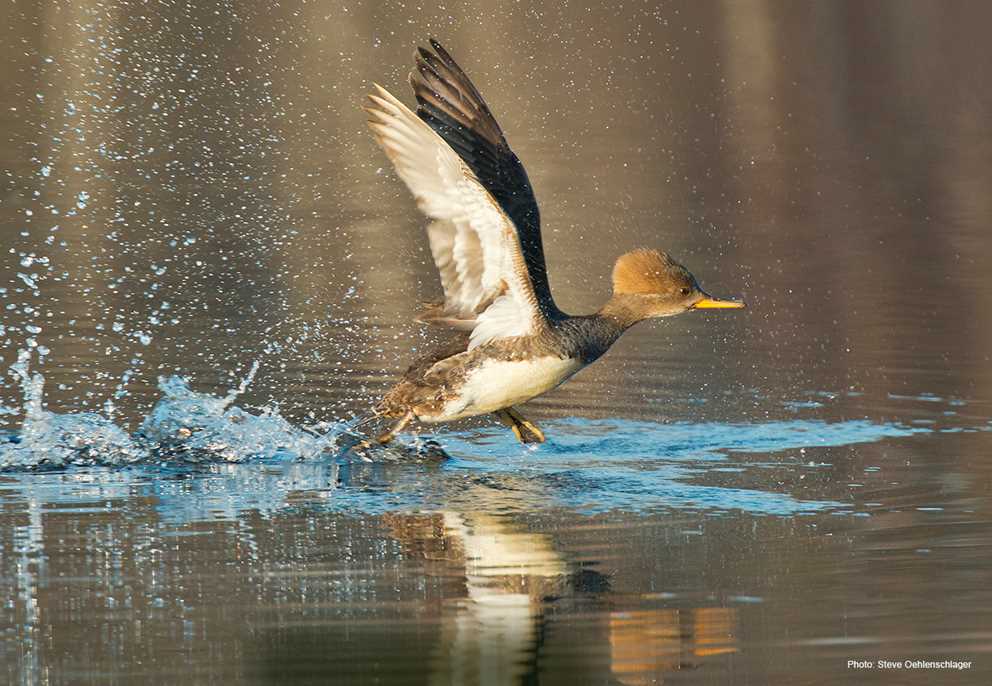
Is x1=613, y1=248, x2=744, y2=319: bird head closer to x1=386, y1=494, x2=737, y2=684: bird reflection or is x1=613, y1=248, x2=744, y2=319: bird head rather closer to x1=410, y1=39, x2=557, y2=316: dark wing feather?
x1=410, y1=39, x2=557, y2=316: dark wing feather

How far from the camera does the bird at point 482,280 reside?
28.0 ft

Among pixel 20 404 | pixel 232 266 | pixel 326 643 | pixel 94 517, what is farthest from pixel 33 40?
pixel 326 643

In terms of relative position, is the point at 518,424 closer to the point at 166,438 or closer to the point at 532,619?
the point at 166,438

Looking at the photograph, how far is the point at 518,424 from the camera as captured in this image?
30.8 ft

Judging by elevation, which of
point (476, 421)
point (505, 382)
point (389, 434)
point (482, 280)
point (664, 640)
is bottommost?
point (664, 640)

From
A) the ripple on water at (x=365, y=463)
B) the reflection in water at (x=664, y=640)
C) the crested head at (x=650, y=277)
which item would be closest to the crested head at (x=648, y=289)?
the crested head at (x=650, y=277)

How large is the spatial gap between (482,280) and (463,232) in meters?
0.29

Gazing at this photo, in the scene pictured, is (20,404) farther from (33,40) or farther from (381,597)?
(33,40)

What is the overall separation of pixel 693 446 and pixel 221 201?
9043 mm

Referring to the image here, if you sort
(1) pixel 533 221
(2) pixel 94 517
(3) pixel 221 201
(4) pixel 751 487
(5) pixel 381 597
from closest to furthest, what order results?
(5) pixel 381 597 < (2) pixel 94 517 < (4) pixel 751 487 < (1) pixel 533 221 < (3) pixel 221 201

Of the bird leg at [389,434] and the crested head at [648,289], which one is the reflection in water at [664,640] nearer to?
the bird leg at [389,434]

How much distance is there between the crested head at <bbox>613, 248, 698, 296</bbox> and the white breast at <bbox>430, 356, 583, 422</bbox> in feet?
2.07

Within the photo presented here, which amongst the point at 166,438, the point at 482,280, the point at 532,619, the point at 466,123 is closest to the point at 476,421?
→ the point at 482,280

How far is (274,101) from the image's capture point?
24.2 meters
